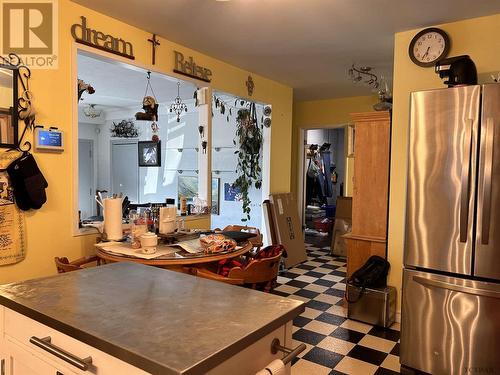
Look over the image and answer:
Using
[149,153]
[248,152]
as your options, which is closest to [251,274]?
[248,152]

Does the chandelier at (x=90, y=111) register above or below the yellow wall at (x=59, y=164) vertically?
above

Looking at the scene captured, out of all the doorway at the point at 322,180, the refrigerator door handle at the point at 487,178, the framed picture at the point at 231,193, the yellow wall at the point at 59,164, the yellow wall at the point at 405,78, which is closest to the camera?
the refrigerator door handle at the point at 487,178

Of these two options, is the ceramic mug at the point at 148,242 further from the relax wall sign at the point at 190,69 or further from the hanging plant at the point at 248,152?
the hanging plant at the point at 248,152

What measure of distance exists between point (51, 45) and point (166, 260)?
1821mm

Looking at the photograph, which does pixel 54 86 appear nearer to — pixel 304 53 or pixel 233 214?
pixel 304 53

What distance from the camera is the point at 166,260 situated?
2418mm

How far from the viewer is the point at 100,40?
3010 millimetres

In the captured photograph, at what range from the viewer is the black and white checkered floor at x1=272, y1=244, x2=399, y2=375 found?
2.60 m

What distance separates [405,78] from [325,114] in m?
3.11

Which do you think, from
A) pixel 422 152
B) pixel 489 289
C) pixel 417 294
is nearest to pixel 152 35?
pixel 422 152

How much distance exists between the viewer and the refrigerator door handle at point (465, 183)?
2.26 metres

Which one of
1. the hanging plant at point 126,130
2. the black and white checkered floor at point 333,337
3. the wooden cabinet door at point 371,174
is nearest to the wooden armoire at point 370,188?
the wooden cabinet door at point 371,174

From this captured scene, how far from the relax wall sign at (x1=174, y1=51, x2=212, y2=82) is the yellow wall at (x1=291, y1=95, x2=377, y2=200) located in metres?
2.89

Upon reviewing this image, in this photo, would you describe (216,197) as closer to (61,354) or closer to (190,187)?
(190,187)
